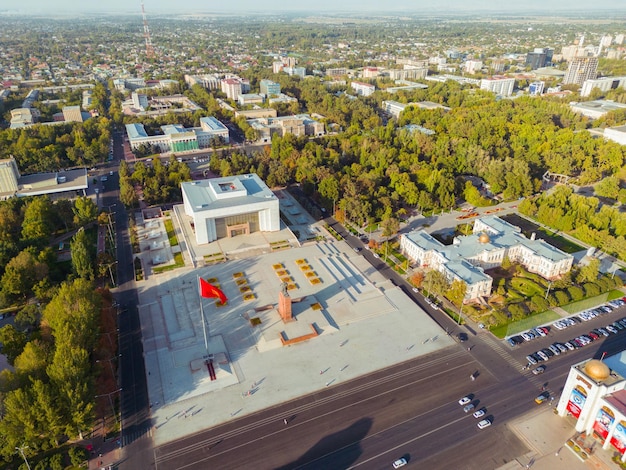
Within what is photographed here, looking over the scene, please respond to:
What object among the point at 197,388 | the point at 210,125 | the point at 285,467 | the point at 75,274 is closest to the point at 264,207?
the point at 75,274

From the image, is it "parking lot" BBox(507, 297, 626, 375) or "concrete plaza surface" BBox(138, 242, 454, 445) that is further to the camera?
"parking lot" BBox(507, 297, 626, 375)

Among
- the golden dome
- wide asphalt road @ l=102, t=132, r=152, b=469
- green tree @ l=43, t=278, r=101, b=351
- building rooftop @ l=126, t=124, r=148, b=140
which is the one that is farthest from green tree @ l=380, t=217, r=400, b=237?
building rooftop @ l=126, t=124, r=148, b=140

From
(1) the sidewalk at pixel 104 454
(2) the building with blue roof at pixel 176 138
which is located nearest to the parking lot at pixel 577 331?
(1) the sidewalk at pixel 104 454

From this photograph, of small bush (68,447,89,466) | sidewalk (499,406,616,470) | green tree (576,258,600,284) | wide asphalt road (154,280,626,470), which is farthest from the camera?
green tree (576,258,600,284)

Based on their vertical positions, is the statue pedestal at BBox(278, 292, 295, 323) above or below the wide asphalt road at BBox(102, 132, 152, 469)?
above

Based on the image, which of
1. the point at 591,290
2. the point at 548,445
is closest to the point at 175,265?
the point at 548,445

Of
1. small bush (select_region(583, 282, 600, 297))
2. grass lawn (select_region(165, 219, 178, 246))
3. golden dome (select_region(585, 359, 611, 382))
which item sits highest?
golden dome (select_region(585, 359, 611, 382))

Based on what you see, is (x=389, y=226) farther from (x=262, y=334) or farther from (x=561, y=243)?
(x=262, y=334)

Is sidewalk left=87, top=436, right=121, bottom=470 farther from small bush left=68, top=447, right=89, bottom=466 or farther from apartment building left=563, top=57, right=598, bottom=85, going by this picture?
apartment building left=563, top=57, right=598, bottom=85

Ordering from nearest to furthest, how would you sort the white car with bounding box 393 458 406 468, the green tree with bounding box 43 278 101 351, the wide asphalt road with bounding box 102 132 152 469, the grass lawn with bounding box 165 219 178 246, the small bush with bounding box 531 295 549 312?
the white car with bounding box 393 458 406 468 < the wide asphalt road with bounding box 102 132 152 469 < the green tree with bounding box 43 278 101 351 < the small bush with bounding box 531 295 549 312 < the grass lawn with bounding box 165 219 178 246
